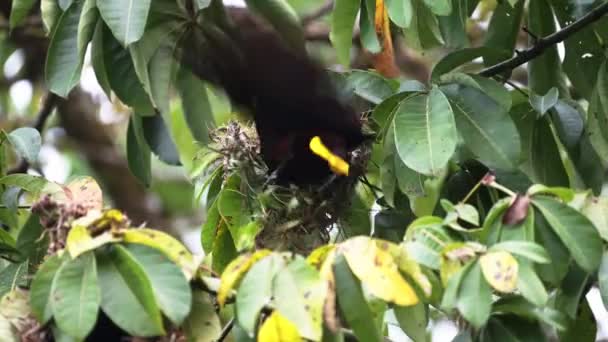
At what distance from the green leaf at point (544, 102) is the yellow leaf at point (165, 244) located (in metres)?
0.74

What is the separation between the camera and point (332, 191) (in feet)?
6.27

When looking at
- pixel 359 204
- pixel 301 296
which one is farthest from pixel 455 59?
pixel 301 296

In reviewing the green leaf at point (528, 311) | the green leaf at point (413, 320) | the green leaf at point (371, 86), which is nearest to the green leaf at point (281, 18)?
the green leaf at point (371, 86)

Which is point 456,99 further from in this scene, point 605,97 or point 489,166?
→ point 605,97

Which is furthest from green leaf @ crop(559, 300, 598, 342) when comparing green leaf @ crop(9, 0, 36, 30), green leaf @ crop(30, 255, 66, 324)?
green leaf @ crop(9, 0, 36, 30)

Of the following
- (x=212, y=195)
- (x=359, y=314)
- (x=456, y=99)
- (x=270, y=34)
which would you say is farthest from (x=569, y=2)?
(x=359, y=314)

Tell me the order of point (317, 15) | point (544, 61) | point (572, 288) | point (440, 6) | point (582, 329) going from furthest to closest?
point (317, 15) → point (544, 61) → point (440, 6) → point (582, 329) → point (572, 288)

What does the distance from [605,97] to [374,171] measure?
42 centimetres

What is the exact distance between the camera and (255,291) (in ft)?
4.04

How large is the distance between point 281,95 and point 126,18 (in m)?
0.28

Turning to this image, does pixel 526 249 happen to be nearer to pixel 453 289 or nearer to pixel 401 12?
pixel 453 289

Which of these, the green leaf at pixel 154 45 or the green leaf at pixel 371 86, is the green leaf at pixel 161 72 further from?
the green leaf at pixel 371 86

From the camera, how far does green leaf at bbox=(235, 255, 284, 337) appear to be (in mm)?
1218

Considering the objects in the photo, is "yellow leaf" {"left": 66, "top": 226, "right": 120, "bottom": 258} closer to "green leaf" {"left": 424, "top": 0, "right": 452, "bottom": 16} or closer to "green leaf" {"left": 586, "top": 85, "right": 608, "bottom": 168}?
"green leaf" {"left": 424, "top": 0, "right": 452, "bottom": 16}
